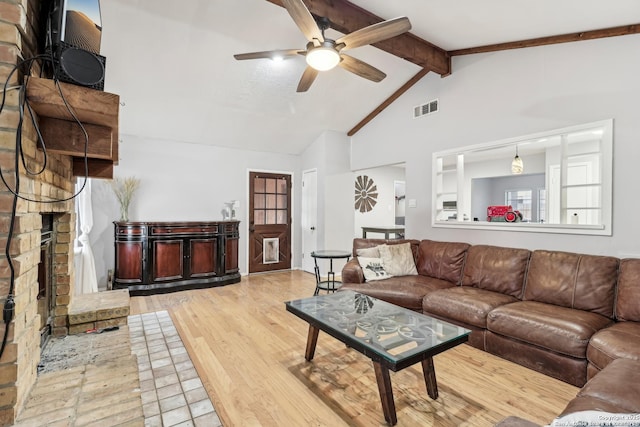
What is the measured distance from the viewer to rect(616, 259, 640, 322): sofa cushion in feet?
7.68

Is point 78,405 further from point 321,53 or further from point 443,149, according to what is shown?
point 443,149

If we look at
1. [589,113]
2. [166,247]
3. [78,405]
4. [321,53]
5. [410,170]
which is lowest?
[78,405]

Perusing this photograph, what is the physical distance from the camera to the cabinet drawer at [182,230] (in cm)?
449

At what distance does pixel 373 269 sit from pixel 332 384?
1.64 meters

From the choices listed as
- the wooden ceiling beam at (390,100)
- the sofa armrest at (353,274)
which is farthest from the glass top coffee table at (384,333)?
the wooden ceiling beam at (390,100)

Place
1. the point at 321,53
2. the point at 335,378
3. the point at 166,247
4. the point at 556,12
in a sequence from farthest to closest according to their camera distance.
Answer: the point at 166,247 < the point at 556,12 < the point at 321,53 < the point at 335,378

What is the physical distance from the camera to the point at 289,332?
10.3 ft

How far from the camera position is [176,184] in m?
5.25

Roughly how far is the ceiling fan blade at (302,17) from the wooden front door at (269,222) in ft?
12.8

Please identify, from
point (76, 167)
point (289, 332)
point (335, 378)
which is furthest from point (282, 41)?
point (335, 378)

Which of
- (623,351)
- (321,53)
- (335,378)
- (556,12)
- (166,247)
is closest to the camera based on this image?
(623,351)

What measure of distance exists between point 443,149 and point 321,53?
2.42 m

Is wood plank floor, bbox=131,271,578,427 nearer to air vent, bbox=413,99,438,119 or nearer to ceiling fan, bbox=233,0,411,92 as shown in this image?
ceiling fan, bbox=233,0,411,92

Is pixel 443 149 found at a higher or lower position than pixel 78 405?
higher
